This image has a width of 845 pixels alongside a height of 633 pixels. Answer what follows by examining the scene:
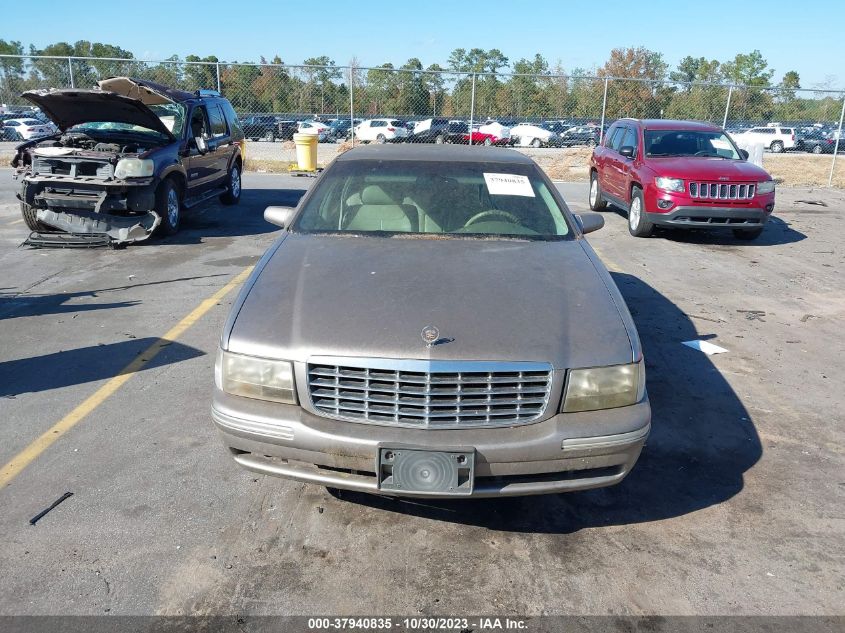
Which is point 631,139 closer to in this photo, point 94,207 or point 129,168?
point 129,168

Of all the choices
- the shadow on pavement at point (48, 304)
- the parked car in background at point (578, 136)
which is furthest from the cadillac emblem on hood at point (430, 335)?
the parked car in background at point (578, 136)

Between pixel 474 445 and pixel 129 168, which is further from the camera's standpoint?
pixel 129 168

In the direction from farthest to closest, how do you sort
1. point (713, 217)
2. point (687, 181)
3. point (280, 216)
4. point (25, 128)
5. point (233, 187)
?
point (25, 128)
point (233, 187)
point (713, 217)
point (687, 181)
point (280, 216)

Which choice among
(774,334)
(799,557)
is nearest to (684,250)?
(774,334)

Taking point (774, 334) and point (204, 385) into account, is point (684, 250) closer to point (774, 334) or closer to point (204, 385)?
point (774, 334)

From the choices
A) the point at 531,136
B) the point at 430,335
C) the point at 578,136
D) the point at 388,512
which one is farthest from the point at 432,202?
the point at 531,136

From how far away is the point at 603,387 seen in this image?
295 cm

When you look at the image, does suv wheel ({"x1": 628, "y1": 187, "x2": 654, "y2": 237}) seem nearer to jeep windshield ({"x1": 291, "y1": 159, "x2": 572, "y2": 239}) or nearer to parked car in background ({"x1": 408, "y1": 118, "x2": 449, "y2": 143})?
jeep windshield ({"x1": 291, "y1": 159, "x2": 572, "y2": 239})

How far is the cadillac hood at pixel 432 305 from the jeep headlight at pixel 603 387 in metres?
0.05

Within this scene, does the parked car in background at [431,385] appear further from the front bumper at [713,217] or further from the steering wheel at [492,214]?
the front bumper at [713,217]

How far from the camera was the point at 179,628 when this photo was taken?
2.59 metres

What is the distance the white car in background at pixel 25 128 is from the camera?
31.3m

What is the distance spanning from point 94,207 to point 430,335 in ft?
24.2

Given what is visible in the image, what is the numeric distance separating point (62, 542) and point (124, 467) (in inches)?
25.9
